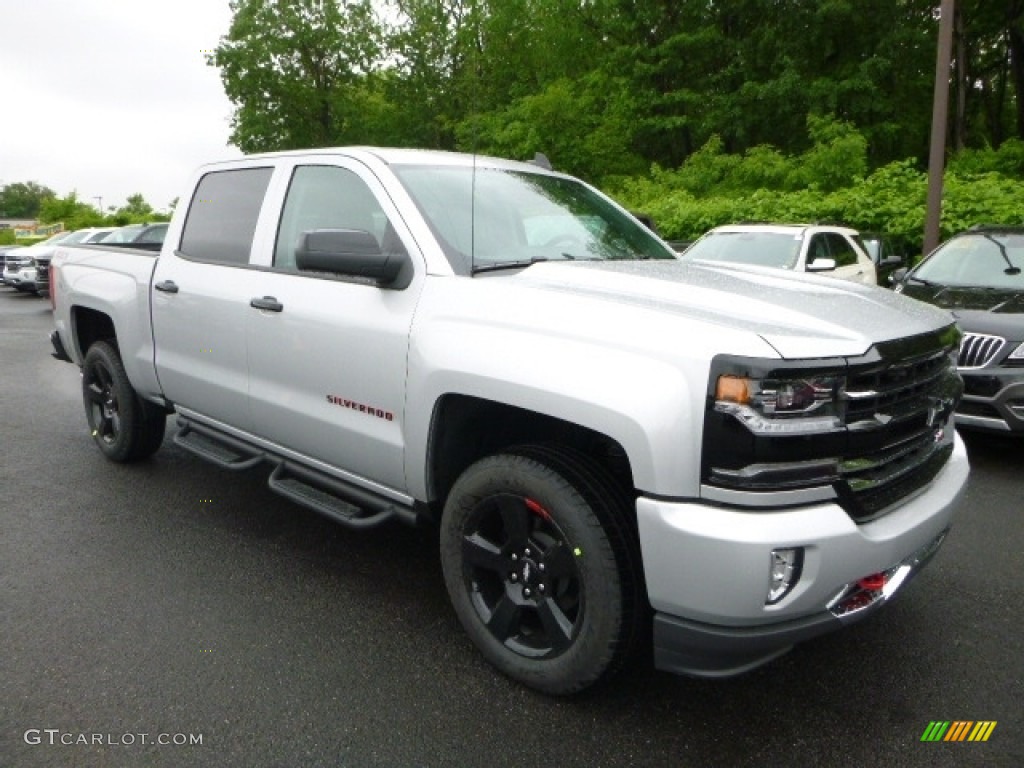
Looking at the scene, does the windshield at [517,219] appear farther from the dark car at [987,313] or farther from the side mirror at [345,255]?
the dark car at [987,313]

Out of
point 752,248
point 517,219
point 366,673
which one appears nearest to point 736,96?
point 752,248

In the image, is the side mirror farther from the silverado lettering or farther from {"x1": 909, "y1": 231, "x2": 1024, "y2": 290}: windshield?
{"x1": 909, "y1": 231, "x2": 1024, "y2": 290}: windshield

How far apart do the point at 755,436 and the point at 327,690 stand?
1.68 meters

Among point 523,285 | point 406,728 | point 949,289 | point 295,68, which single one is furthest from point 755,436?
point 295,68

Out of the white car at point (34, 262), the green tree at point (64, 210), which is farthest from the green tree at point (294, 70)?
the white car at point (34, 262)

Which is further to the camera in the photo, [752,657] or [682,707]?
[682,707]

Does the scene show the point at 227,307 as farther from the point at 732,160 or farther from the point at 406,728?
the point at 732,160

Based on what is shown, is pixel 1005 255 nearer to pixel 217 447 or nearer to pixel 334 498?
pixel 334 498

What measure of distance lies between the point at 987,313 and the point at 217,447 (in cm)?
499

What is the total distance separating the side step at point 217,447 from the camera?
3969 mm

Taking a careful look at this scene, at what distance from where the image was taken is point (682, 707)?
2734 millimetres

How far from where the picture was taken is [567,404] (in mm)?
2459

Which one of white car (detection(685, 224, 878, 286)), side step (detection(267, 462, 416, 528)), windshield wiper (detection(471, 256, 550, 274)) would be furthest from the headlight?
white car (detection(685, 224, 878, 286))

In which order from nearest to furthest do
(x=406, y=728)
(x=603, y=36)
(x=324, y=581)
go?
(x=406, y=728)
(x=324, y=581)
(x=603, y=36)
